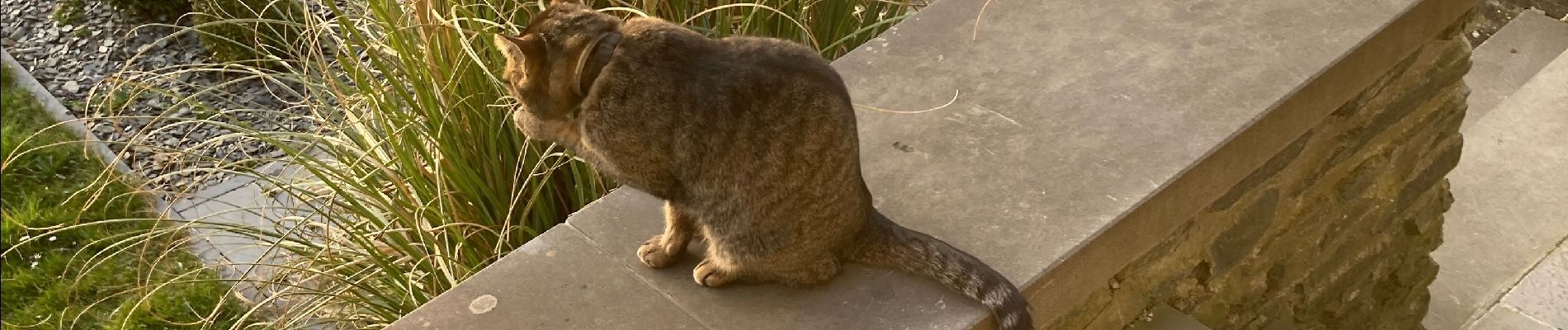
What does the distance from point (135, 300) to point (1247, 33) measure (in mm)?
2882

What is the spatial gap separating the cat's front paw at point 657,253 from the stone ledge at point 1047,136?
2 centimetres

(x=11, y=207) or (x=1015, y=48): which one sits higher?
(x=1015, y=48)

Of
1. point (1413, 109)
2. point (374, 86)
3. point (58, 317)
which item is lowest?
point (58, 317)

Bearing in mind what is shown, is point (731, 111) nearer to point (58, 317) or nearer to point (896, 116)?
point (896, 116)

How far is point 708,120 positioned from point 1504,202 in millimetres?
3300

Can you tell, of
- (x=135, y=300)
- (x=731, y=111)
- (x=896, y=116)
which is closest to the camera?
(x=731, y=111)

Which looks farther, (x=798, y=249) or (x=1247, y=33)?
(x=1247, y=33)

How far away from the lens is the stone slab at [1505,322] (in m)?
3.76

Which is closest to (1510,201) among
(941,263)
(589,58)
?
(941,263)

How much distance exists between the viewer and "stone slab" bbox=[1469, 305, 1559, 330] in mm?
3758

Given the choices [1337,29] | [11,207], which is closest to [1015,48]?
[1337,29]

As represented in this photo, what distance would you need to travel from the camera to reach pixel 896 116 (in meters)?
2.67

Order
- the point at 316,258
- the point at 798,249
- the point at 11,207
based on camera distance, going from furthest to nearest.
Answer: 1. the point at 11,207
2. the point at 316,258
3. the point at 798,249

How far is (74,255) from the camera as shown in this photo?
3.42 m
